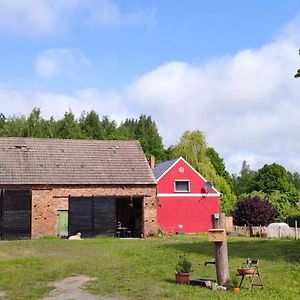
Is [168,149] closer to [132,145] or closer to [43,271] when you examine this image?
[132,145]

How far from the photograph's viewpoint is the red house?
42188 mm

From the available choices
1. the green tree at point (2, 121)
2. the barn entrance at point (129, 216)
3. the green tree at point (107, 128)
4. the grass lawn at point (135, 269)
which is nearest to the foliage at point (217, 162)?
the green tree at point (107, 128)

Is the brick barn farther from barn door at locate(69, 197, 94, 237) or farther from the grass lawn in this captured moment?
the grass lawn

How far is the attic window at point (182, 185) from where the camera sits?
43.1m

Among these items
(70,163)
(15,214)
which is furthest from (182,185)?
(15,214)

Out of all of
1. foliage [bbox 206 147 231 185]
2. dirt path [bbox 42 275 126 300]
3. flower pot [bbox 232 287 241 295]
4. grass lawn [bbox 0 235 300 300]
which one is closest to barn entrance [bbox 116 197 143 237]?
grass lawn [bbox 0 235 300 300]

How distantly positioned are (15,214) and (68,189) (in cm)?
382

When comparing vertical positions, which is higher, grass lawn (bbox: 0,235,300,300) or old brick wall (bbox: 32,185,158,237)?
old brick wall (bbox: 32,185,158,237)

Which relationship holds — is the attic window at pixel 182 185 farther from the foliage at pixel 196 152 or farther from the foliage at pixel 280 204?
the foliage at pixel 196 152

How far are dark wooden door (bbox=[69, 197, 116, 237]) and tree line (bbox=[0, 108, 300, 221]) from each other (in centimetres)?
1903

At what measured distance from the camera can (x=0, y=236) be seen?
3356 cm

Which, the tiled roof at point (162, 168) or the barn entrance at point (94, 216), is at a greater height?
the tiled roof at point (162, 168)

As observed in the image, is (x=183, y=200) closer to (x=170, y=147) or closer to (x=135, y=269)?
(x=135, y=269)

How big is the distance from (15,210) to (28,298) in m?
22.1
